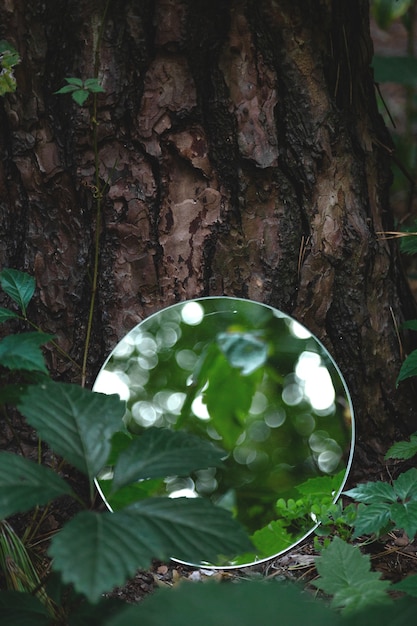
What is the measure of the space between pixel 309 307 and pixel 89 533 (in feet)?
2.88

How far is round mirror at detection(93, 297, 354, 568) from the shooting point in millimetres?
1404

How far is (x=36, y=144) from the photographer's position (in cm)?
141

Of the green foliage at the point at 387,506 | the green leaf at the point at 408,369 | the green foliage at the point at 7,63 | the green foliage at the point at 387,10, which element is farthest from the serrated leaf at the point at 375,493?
the green foliage at the point at 387,10

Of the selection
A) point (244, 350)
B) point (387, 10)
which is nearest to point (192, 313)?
point (244, 350)

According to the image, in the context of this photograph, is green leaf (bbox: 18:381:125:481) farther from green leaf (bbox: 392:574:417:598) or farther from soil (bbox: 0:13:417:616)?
green leaf (bbox: 392:574:417:598)

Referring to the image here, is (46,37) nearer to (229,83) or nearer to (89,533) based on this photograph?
(229,83)

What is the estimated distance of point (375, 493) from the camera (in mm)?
1252

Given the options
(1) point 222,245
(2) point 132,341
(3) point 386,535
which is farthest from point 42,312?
(3) point 386,535

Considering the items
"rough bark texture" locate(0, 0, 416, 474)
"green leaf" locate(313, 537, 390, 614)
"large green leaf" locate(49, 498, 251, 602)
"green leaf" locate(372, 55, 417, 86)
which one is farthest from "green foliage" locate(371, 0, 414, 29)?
"large green leaf" locate(49, 498, 251, 602)

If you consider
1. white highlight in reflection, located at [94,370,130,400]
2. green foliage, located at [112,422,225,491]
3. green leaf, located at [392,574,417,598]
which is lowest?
green leaf, located at [392,574,417,598]

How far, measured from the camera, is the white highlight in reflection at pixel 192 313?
148 cm

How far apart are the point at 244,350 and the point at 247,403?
0.12 m

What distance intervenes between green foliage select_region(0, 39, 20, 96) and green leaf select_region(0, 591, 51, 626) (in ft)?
3.27

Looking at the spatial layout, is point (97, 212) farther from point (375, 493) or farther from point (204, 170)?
point (375, 493)
